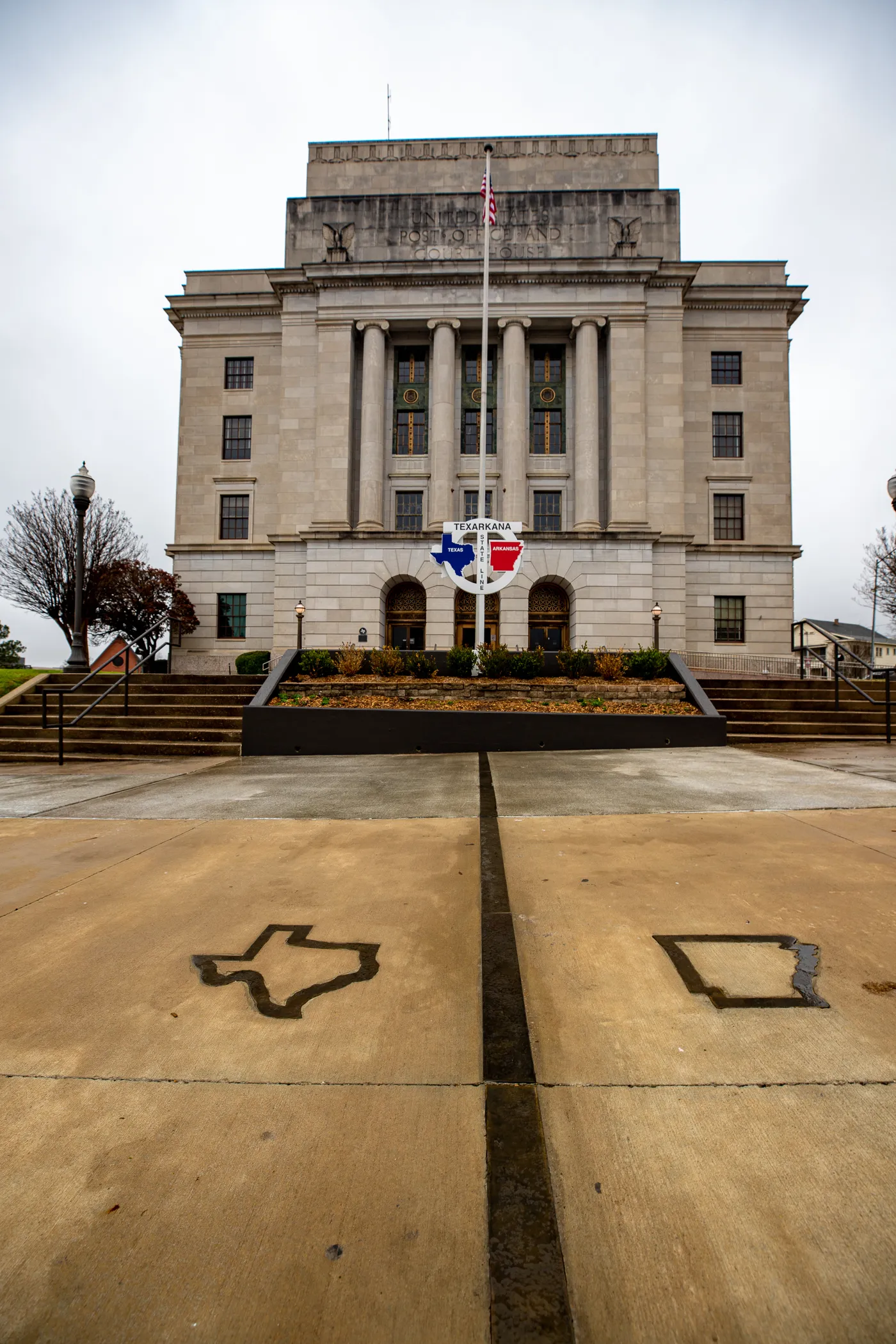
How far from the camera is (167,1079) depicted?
257 centimetres

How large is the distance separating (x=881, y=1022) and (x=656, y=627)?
935 inches

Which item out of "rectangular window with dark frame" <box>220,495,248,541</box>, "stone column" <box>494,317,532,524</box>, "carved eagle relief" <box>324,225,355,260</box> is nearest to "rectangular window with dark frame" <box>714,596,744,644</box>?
"stone column" <box>494,317,532,524</box>

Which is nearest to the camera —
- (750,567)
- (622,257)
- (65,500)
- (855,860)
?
(855,860)

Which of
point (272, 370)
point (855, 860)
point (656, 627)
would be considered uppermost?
point (272, 370)

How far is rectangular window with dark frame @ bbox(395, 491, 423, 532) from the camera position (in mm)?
30812

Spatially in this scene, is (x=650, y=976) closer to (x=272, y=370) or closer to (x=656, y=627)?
(x=656, y=627)

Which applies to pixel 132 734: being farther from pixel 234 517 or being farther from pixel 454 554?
pixel 234 517

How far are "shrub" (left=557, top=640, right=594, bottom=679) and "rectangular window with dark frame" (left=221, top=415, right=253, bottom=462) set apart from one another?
22.4 metres

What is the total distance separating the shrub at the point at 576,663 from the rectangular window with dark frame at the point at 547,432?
16400 millimetres

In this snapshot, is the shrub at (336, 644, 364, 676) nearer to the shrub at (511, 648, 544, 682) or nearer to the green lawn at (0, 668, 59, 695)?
the shrub at (511, 648, 544, 682)

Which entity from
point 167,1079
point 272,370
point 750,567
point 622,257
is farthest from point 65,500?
point 167,1079

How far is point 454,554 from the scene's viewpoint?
19.2m

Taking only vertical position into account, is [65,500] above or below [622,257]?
below

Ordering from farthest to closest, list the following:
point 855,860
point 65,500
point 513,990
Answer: point 65,500 → point 855,860 → point 513,990
